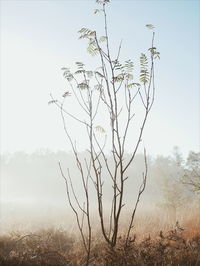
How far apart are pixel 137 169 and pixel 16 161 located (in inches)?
1288

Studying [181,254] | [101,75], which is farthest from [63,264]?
[101,75]

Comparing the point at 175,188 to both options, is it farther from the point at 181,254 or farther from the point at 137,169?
the point at 137,169

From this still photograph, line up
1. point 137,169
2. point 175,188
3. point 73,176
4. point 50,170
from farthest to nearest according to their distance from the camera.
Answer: point 50,170
point 73,176
point 137,169
point 175,188

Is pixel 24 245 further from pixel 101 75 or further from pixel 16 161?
pixel 16 161

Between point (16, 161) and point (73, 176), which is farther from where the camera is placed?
point (16, 161)

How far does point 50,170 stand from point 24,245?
200 feet

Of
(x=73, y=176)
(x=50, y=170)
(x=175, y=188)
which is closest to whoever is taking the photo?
(x=175, y=188)

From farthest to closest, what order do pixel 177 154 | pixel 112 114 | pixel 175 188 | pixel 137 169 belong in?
pixel 137 169
pixel 177 154
pixel 175 188
pixel 112 114

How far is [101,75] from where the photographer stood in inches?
128

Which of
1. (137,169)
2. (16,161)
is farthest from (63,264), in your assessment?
(16,161)

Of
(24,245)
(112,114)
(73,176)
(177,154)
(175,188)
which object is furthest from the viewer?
(73,176)

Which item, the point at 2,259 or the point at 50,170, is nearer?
the point at 2,259

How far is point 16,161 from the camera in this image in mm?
70000

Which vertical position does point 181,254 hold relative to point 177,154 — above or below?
below
